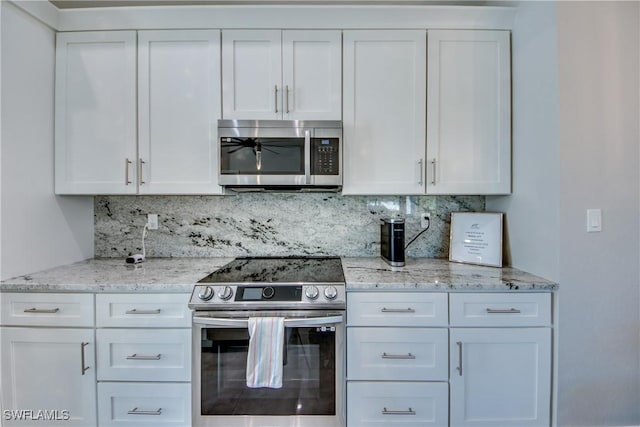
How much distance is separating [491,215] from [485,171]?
30 cm

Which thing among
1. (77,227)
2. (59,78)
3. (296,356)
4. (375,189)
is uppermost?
(59,78)

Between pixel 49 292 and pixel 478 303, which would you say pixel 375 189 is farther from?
pixel 49 292

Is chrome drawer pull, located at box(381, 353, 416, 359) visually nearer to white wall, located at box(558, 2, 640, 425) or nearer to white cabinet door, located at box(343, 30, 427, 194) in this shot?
white wall, located at box(558, 2, 640, 425)

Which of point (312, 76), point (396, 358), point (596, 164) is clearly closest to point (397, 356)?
point (396, 358)

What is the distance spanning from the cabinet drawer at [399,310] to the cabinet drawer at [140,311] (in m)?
0.85

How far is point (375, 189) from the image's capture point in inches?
75.0

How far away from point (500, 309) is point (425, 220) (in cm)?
82

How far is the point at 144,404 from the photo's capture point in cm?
155

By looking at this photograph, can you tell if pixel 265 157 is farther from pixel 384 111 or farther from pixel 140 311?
pixel 140 311

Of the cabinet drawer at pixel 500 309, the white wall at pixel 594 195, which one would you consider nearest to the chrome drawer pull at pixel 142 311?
the cabinet drawer at pixel 500 309

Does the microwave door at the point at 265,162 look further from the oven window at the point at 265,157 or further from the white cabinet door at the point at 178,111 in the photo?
the white cabinet door at the point at 178,111

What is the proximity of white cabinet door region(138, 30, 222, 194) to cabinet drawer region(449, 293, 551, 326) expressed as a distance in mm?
1506

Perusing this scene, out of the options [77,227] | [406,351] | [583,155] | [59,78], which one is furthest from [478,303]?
[59,78]

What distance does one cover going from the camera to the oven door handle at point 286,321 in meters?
1.47
